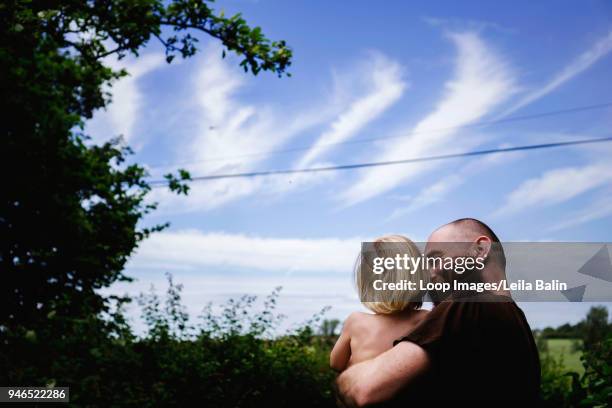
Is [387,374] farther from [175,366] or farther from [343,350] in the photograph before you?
[175,366]

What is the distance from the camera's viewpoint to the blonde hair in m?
2.45

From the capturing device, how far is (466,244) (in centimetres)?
212

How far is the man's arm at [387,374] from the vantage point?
191 centimetres

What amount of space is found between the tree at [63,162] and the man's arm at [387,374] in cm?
681

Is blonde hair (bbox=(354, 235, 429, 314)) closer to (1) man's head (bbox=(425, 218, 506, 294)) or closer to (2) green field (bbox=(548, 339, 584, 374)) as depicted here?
(1) man's head (bbox=(425, 218, 506, 294))

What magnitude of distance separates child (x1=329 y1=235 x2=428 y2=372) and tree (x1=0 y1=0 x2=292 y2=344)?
6216mm

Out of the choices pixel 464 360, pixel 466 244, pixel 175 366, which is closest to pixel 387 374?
pixel 464 360

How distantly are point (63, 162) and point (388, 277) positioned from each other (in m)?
9.70

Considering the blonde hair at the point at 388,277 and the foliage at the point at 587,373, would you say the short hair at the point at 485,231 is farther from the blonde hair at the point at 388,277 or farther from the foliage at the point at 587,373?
the foliage at the point at 587,373

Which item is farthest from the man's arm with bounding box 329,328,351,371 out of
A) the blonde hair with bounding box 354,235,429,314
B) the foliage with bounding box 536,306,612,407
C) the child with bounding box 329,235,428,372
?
the foliage with bounding box 536,306,612,407

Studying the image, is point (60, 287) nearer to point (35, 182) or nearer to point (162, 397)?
point (35, 182)

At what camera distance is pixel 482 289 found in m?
2.07

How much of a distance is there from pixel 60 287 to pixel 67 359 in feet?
13.7

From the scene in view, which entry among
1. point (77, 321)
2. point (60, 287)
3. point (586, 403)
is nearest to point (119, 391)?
point (77, 321)
